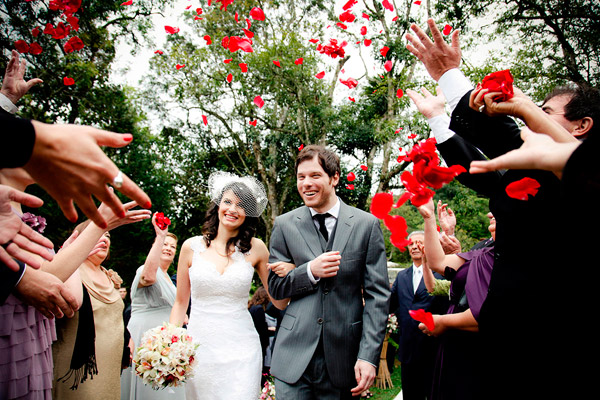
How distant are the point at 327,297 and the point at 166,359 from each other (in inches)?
54.0

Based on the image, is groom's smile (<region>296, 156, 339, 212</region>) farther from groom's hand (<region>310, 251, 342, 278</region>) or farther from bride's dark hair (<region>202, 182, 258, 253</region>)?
bride's dark hair (<region>202, 182, 258, 253</region>)

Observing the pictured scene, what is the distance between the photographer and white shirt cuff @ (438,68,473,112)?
71.1 inches

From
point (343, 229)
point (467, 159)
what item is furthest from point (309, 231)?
point (467, 159)

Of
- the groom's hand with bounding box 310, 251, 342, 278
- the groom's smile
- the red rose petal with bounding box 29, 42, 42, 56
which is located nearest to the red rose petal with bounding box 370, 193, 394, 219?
the groom's smile

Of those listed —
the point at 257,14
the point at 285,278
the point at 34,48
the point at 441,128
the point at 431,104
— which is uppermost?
the point at 257,14

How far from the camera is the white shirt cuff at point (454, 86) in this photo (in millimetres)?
1806

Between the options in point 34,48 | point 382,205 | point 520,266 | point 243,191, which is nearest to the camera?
point 520,266

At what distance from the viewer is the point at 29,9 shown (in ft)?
29.0

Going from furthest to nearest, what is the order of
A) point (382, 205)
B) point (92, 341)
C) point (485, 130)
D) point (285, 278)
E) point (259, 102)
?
point (259, 102) < point (382, 205) < point (92, 341) < point (285, 278) < point (485, 130)

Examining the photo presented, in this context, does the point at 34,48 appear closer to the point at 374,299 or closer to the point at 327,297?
the point at 327,297

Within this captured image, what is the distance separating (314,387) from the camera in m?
2.52

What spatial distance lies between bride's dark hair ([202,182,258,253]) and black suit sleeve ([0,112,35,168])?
253cm

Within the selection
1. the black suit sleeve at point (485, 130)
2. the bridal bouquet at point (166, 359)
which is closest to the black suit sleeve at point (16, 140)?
the black suit sleeve at point (485, 130)

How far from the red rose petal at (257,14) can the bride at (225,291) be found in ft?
Result: 42.5
